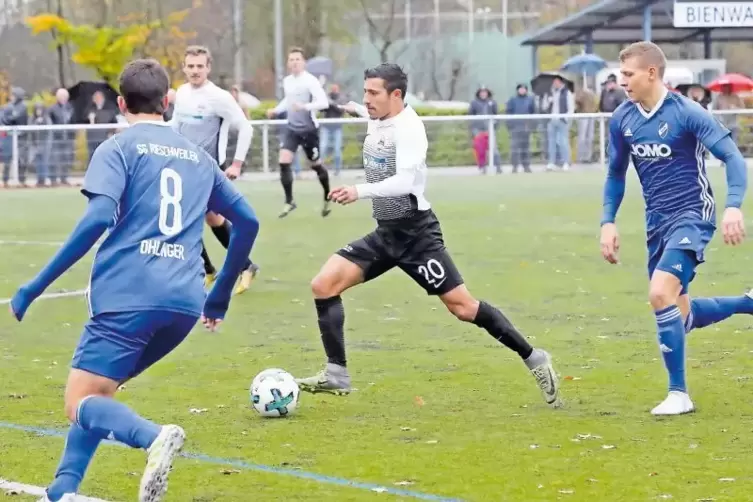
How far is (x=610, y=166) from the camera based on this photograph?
26.1ft

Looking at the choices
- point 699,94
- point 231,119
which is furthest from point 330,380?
point 699,94

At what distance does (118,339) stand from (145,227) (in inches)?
16.2

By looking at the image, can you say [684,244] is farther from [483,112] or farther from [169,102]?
[483,112]

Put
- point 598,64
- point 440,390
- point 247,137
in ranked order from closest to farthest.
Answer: point 440,390 < point 247,137 < point 598,64

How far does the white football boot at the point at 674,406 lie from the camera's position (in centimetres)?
749

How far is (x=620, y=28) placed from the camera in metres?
42.5

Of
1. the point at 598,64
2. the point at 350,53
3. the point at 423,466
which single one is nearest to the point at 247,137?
the point at 423,466

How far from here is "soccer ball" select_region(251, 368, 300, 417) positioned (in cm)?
756

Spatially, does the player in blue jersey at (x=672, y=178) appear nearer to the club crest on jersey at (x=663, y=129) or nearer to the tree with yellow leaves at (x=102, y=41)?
the club crest on jersey at (x=663, y=129)

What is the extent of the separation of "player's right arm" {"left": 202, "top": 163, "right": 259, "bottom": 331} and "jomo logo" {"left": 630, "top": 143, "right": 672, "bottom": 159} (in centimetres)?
244

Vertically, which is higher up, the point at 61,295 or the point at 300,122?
the point at 300,122

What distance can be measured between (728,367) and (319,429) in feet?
9.20

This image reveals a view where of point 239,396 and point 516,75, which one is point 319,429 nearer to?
point 239,396

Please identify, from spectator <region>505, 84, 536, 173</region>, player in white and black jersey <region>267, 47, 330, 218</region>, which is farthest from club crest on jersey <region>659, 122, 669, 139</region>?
spectator <region>505, 84, 536, 173</region>
